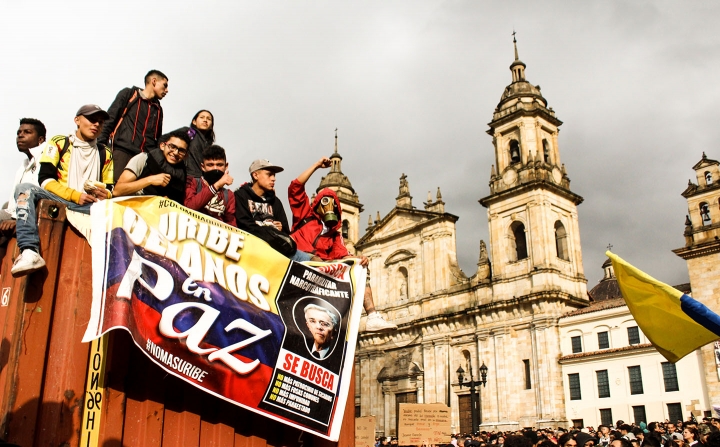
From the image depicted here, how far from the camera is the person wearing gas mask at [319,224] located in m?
5.32

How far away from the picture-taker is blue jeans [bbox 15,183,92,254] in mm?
3271

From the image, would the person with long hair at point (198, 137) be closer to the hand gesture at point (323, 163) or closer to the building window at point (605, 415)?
the hand gesture at point (323, 163)

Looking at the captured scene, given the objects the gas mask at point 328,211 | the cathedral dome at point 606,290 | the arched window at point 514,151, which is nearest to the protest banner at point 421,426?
the gas mask at point 328,211

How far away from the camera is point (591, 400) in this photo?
27.2 meters

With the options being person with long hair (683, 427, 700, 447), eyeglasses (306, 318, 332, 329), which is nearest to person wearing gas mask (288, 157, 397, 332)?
eyeglasses (306, 318, 332, 329)

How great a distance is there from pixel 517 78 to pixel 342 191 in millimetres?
14784

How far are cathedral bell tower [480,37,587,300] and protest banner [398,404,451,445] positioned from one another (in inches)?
689

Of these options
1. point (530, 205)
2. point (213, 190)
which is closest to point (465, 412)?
point (530, 205)

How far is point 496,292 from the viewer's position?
104 feet

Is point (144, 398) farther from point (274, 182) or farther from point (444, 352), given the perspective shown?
point (444, 352)

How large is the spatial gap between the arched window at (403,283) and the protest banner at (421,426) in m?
24.2

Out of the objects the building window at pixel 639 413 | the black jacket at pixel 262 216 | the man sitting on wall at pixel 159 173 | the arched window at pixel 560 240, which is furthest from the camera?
the arched window at pixel 560 240

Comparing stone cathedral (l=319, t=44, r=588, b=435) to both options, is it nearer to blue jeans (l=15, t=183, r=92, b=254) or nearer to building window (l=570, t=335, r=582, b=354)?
building window (l=570, t=335, r=582, b=354)

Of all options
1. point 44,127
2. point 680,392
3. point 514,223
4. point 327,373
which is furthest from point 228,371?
point 514,223
